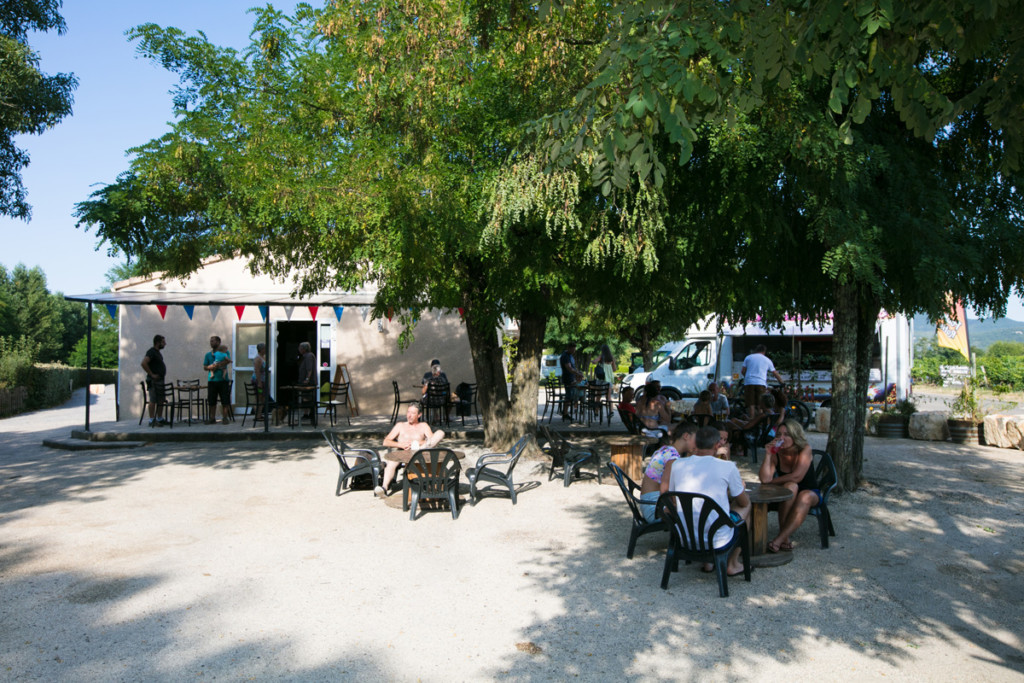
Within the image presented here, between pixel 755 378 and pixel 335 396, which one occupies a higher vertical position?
pixel 755 378

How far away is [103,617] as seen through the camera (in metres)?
4.87

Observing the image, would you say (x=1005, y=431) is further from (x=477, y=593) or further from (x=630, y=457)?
(x=477, y=593)

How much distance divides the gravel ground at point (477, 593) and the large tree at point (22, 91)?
6.29 meters

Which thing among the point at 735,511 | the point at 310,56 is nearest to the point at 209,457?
the point at 310,56

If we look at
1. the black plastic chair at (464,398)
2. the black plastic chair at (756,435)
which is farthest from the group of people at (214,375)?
the black plastic chair at (756,435)

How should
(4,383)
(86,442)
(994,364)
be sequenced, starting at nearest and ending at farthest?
(86,442), (4,383), (994,364)

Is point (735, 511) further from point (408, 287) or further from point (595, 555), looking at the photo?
point (408, 287)

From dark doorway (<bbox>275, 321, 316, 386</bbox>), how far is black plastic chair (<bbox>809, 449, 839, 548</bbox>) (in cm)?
1352

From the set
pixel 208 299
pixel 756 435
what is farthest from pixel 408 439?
pixel 208 299

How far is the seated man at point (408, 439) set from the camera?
852 cm

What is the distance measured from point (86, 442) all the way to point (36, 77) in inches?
236

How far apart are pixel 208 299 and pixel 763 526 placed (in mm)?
12935

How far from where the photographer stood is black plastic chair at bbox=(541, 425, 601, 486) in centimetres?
932

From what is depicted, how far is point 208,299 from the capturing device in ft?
51.9
